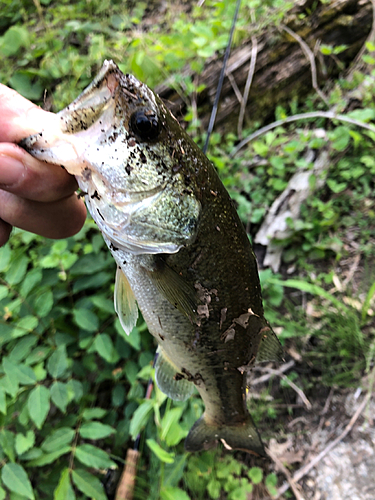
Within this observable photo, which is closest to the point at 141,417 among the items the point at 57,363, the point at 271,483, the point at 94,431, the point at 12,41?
the point at 94,431

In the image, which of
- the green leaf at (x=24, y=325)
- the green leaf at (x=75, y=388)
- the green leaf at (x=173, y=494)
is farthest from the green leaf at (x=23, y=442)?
the green leaf at (x=173, y=494)

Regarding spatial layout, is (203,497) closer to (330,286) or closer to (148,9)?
(330,286)

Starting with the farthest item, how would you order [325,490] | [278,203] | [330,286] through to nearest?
[278,203] < [330,286] < [325,490]

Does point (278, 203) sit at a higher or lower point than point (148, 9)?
lower

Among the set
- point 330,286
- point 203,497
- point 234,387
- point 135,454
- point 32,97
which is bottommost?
point 203,497

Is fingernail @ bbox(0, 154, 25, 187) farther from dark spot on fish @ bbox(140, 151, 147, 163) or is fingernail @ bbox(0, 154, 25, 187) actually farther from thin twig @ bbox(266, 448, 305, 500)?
thin twig @ bbox(266, 448, 305, 500)

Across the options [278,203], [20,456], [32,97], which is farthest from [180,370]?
[32,97]

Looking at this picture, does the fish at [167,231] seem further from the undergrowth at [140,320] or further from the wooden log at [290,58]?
the wooden log at [290,58]

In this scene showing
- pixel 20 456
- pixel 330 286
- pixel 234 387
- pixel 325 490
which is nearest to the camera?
pixel 234 387
